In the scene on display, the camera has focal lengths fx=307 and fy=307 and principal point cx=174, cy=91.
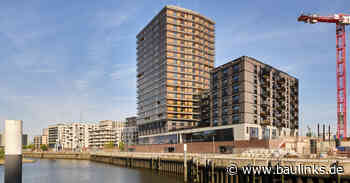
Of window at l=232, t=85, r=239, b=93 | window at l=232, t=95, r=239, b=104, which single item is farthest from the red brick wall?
window at l=232, t=85, r=239, b=93

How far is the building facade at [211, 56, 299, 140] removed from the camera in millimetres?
113250

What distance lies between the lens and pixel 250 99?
377 feet

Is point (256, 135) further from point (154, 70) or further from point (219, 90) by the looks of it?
point (154, 70)

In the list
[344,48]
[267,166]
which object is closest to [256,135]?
[344,48]

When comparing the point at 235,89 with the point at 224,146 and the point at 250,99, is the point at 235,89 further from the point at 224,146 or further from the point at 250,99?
the point at 224,146

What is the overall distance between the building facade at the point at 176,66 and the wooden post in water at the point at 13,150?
146811 millimetres

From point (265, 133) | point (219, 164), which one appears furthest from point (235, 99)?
point (219, 164)

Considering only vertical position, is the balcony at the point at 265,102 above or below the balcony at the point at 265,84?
below

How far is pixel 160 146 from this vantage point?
158 metres

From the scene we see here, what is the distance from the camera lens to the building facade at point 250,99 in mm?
113250

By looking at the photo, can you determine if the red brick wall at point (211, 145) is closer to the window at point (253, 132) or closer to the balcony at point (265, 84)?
the window at point (253, 132)

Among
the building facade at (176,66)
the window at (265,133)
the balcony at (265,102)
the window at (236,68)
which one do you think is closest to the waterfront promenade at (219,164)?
the window at (236,68)

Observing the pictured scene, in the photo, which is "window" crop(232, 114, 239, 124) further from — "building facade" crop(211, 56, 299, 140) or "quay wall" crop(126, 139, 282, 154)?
"quay wall" crop(126, 139, 282, 154)

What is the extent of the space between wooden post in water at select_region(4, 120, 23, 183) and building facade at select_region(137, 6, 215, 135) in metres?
147
